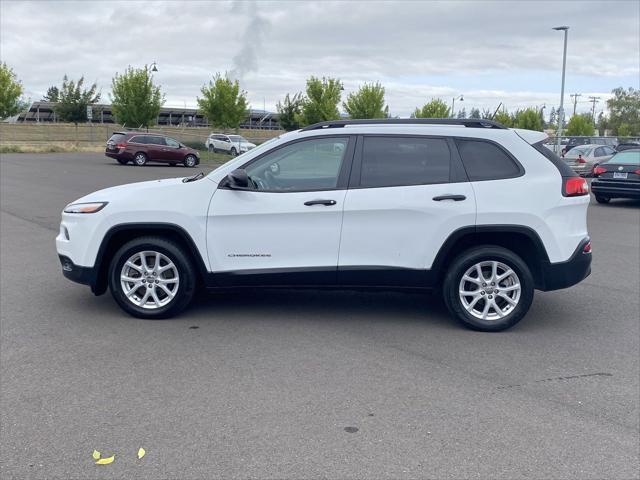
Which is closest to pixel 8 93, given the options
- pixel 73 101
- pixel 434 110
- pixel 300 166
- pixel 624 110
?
pixel 73 101

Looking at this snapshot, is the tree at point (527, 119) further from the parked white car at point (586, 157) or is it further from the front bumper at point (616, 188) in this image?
the front bumper at point (616, 188)

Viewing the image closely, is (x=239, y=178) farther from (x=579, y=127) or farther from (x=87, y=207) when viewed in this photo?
(x=579, y=127)

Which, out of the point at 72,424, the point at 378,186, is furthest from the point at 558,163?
the point at 72,424

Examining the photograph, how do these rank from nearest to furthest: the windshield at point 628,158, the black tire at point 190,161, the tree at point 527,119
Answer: the windshield at point 628,158
the black tire at point 190,161
the tree at point 527,119

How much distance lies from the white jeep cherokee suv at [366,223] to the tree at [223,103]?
1994 inches

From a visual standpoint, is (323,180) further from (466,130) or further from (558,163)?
(558,163)

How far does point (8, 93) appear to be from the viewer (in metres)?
52.2

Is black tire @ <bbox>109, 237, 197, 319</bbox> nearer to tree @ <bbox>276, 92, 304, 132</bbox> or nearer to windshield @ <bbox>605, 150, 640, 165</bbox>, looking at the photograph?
windshield @ <bbox>605, 150, 640, 165</bbox>

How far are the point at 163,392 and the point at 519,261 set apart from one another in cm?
327

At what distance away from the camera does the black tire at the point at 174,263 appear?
632cm

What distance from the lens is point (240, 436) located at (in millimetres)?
4012

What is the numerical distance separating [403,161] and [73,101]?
179 feet

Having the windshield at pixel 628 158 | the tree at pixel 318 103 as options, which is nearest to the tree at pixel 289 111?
the tree at pixel 318 103

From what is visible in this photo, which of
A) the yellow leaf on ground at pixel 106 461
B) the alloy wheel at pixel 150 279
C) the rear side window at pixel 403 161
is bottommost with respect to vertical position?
the yellow leaf on ground at pixel 106 461
